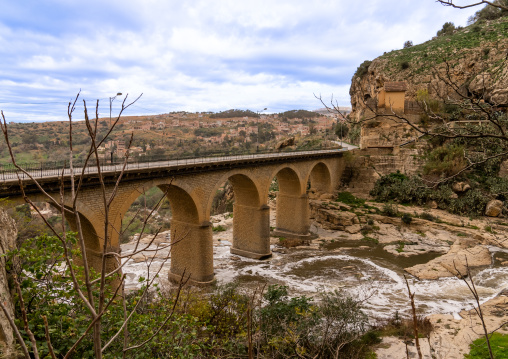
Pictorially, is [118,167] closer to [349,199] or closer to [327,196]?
[327,196]

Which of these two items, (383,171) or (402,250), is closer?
(402,250)

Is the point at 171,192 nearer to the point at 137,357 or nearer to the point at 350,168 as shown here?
the point at 137,357

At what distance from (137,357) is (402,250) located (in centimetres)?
2206

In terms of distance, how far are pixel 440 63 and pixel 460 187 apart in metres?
20.3

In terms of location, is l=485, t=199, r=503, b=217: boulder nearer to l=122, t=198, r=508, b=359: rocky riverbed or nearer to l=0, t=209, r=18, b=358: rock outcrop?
l=122, t=198, r=508, b=359: rocky riverbed

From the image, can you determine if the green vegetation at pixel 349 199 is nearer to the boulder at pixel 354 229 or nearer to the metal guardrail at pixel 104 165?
the boulder at pixel 354 229

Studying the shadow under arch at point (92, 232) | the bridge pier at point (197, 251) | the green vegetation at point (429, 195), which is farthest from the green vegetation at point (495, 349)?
the green vegetation at point (429, 195)

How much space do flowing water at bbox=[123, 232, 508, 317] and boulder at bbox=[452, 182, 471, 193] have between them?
592 cm

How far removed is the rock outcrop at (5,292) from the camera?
354 cm

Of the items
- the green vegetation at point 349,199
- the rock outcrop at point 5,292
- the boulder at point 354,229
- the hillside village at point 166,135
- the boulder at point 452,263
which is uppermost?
the hillside village at point 166,135

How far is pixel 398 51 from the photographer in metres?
49.3

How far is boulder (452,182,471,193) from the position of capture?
88.9 feet

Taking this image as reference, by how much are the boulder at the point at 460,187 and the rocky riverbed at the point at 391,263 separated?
2.25 metres

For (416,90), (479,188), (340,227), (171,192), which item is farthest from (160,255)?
(416,90)
